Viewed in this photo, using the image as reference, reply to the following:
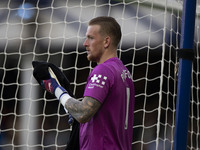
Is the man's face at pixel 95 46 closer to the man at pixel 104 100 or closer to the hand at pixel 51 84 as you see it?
the man at pixel 104 100

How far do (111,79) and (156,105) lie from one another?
9.60 ft

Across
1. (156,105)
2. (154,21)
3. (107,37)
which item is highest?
(154,21)

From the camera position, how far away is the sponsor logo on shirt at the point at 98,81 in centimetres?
174

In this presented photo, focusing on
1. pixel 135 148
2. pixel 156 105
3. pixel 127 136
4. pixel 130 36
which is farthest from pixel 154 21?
pixel 127 136

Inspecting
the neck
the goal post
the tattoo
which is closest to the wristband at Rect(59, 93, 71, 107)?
the tattoo

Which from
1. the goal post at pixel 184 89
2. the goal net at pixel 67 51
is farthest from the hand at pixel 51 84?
the goal net at pixel 67 51

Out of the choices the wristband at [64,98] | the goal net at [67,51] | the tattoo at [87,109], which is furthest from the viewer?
the goal net at [67,51]

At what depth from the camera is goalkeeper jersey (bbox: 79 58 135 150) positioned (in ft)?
5.74

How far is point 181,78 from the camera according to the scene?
2.04 meters

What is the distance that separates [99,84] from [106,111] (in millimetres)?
128

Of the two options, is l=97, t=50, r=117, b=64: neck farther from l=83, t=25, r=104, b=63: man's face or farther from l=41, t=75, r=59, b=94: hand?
l=41, t=75, r=59, b=94: hand

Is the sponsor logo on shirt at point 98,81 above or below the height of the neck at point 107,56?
below

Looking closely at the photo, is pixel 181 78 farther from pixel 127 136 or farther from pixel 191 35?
pixel 127 136

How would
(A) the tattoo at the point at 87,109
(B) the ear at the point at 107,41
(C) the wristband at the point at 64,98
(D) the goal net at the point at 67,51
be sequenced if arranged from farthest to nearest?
(D) the goal net at the point at 67,51 → (B) the ear at the point at 107,41 → (C) the wristband at the point at 64,98 → (A) the tattoo at the point at 87,109
